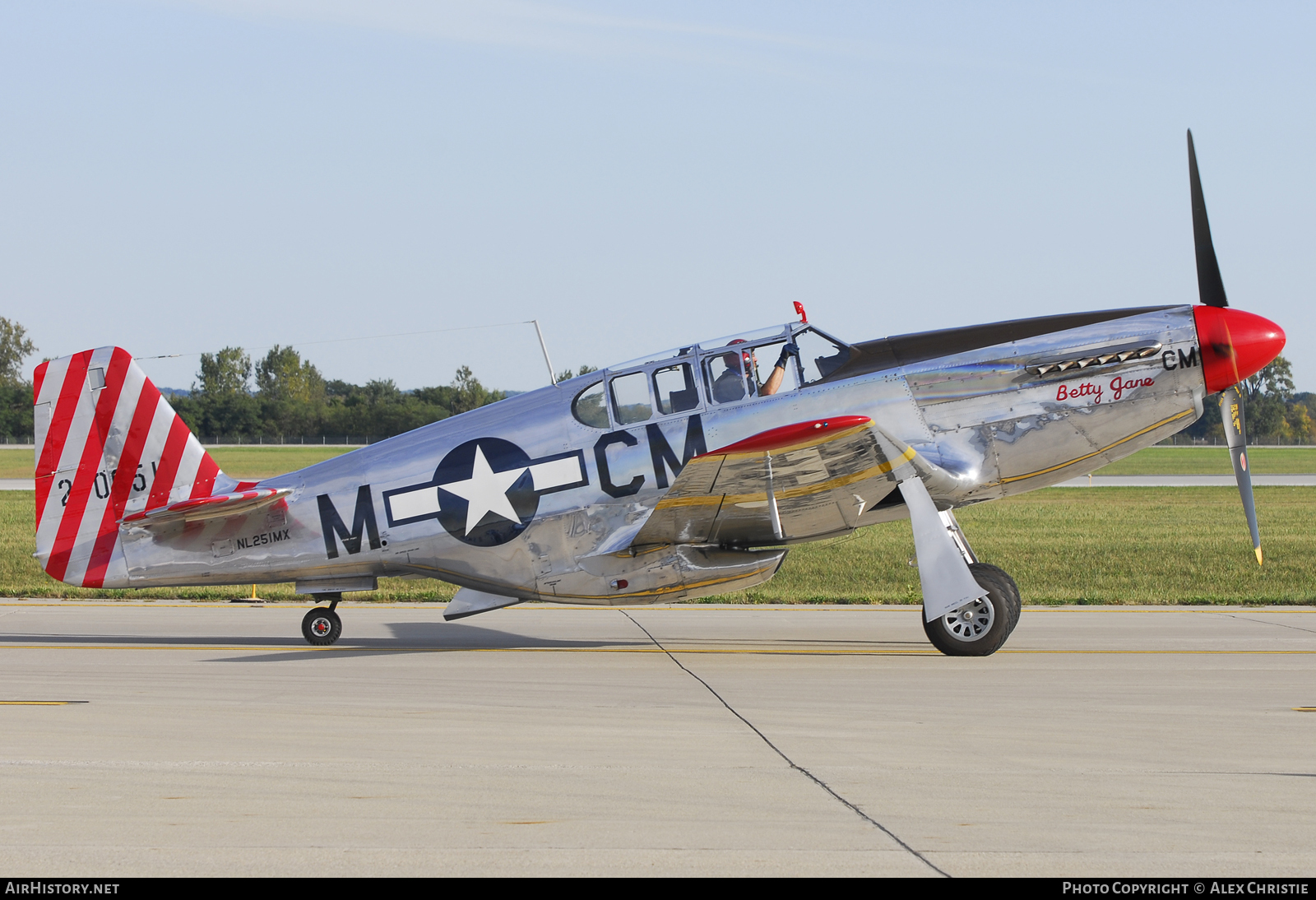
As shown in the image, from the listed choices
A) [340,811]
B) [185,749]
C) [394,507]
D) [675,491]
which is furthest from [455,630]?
[340,811]

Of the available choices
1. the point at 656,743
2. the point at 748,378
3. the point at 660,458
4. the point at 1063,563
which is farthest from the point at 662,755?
the point at 1063,563

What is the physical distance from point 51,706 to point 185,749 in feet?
7.05

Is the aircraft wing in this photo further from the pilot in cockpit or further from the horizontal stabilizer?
the horizontal stabilizer

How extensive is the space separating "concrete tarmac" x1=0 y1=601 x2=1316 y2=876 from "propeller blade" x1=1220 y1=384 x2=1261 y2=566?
4.77 feet

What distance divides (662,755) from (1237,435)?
7120 millimetres

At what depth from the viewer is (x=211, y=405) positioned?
4250 inches

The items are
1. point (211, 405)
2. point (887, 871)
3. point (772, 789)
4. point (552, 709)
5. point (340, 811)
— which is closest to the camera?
point (887, 871)

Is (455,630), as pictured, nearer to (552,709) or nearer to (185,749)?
(552,709)

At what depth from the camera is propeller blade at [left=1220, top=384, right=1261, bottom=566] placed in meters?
10.7

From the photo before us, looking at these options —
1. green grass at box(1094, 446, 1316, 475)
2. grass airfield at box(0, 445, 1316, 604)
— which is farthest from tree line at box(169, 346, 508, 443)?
grass airfield at box(0, 445, 1316, 604)

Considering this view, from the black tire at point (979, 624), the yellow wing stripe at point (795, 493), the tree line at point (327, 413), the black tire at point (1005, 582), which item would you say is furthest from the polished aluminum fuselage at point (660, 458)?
the tree line at point (327, 413)

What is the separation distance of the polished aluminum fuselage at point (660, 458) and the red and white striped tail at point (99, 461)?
1.23 feet

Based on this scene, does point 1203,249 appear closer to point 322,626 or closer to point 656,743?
point 656,743

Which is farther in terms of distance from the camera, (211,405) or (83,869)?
(211,405)
